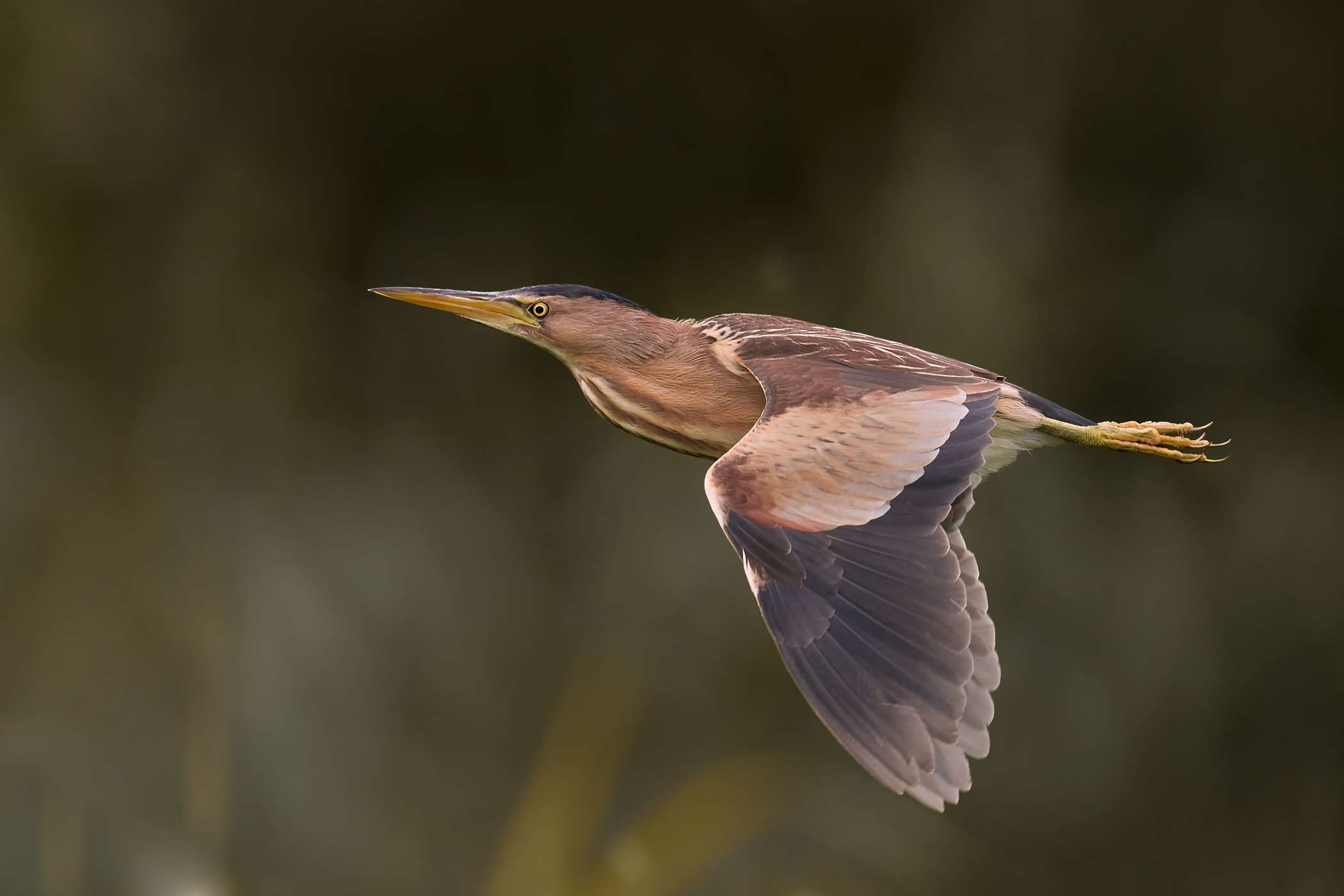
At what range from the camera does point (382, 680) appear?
8.15 ft

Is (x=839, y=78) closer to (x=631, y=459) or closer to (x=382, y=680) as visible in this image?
(x=631, y=459)

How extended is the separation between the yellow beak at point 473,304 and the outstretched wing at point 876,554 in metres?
0.26

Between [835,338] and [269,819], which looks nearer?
[835,338]

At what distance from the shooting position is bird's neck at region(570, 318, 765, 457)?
1.10 m

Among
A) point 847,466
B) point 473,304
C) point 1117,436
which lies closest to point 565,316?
point 473,304

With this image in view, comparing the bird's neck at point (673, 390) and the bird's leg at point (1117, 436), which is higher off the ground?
the bird's leg at point (1117, 436)

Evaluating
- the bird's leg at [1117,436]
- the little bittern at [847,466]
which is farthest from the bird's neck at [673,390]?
the bird's leg at [1117,436]

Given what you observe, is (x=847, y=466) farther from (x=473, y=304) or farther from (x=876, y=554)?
(x=473, y=304)

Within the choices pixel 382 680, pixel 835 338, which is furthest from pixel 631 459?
pixel 835 338

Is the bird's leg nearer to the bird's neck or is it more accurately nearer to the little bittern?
the little bittern

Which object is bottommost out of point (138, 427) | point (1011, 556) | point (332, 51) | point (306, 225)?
point (138, 427)

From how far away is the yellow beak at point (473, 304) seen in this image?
3.65 ft

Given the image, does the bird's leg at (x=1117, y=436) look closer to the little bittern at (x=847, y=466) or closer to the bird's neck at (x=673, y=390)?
the little bittern at (x=847, y=466)

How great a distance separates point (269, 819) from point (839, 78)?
6.22 feet
